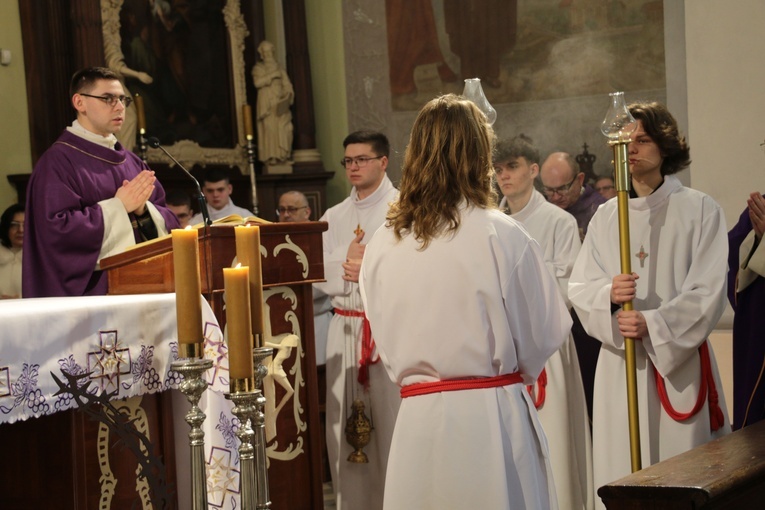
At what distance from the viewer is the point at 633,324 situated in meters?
4.12

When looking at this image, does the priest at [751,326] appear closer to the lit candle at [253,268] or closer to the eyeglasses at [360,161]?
the eyeglasses at [360,161]

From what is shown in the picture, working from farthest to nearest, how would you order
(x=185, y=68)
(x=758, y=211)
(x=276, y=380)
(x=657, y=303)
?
(x=185, y=68) → (x=758, y=211) → (x=657, y=303) → (x=276, y=380)

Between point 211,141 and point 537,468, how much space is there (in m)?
7.33

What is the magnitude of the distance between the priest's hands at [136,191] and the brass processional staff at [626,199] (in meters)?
1.84

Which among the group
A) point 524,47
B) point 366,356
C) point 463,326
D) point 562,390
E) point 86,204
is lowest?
point 562,390

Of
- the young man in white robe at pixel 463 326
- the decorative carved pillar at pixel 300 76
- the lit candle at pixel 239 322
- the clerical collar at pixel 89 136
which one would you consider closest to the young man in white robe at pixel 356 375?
the clerical collar at pixel 89 136

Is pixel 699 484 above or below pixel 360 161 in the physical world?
below

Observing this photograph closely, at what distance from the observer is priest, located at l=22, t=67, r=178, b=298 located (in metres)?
4.30

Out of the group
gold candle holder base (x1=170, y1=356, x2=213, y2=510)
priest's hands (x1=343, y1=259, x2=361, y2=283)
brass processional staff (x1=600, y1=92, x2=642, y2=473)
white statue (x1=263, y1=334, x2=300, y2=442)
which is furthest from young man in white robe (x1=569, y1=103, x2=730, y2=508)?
gold candle holder base (x1=170, y1=356, x2=213, y2=510)

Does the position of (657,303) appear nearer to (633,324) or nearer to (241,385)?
(633,324)

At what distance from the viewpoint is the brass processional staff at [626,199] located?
3.93 meters

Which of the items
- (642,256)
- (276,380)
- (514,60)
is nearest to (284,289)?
(276,380)

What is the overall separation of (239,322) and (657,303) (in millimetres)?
2773

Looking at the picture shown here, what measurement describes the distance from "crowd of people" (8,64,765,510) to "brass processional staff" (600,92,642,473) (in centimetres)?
14
